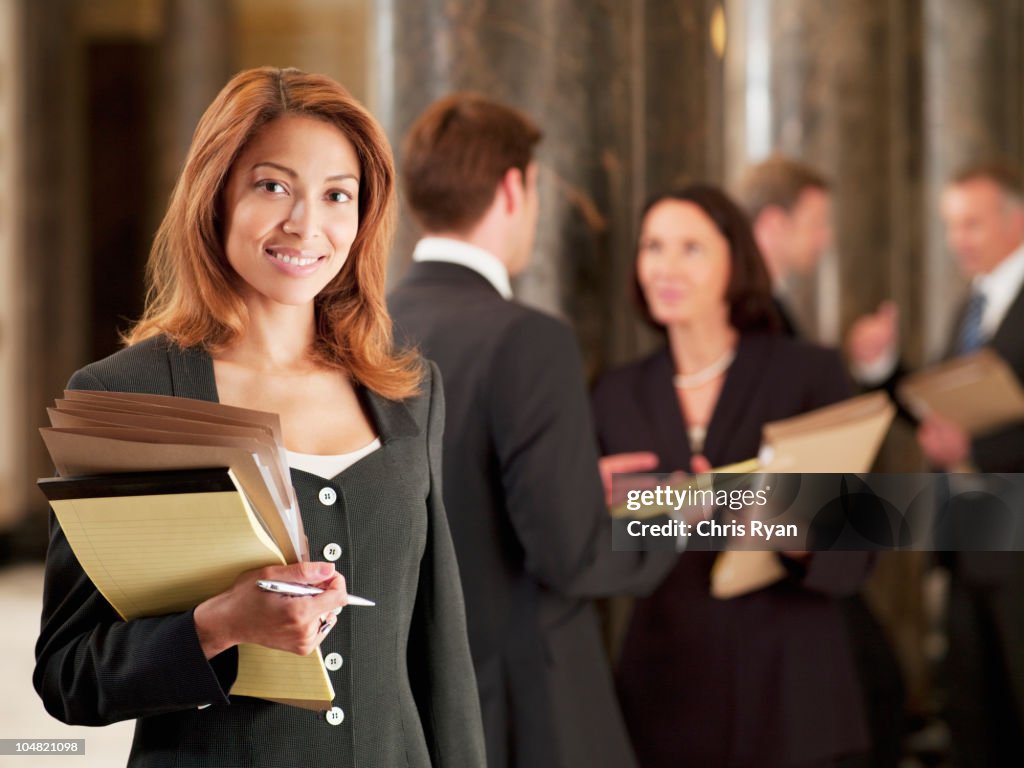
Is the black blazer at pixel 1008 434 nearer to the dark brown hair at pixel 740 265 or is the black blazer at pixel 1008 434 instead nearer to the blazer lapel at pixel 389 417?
the dark brown hair at pixel 740 265

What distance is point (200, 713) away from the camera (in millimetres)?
1827

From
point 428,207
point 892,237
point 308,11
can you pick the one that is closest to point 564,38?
point 428,207

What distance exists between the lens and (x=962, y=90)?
8.59 metres

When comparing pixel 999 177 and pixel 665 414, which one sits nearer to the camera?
pixel 665 414

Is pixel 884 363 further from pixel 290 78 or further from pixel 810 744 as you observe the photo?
pixel 290 78

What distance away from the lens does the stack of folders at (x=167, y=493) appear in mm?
Answer: 1578

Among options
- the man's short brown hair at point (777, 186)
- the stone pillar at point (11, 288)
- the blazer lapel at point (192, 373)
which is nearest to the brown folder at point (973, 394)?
the man's short brown hair at point (777, 186)

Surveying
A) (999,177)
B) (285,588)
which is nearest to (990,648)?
(999,177)

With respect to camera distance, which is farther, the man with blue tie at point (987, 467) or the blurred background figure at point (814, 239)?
the blurred background figure at point (814, 239)

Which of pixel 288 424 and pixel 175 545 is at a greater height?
pixel 288 424

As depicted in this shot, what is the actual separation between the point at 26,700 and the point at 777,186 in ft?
15.8

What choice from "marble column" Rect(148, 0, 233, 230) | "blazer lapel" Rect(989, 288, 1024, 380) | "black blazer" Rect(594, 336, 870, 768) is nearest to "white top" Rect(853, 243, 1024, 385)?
"blazer lapel" Rect(989, 288, 1024, 380)

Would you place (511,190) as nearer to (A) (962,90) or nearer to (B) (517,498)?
(B) (517,498)

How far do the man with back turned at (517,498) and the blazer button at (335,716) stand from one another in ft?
2.99
